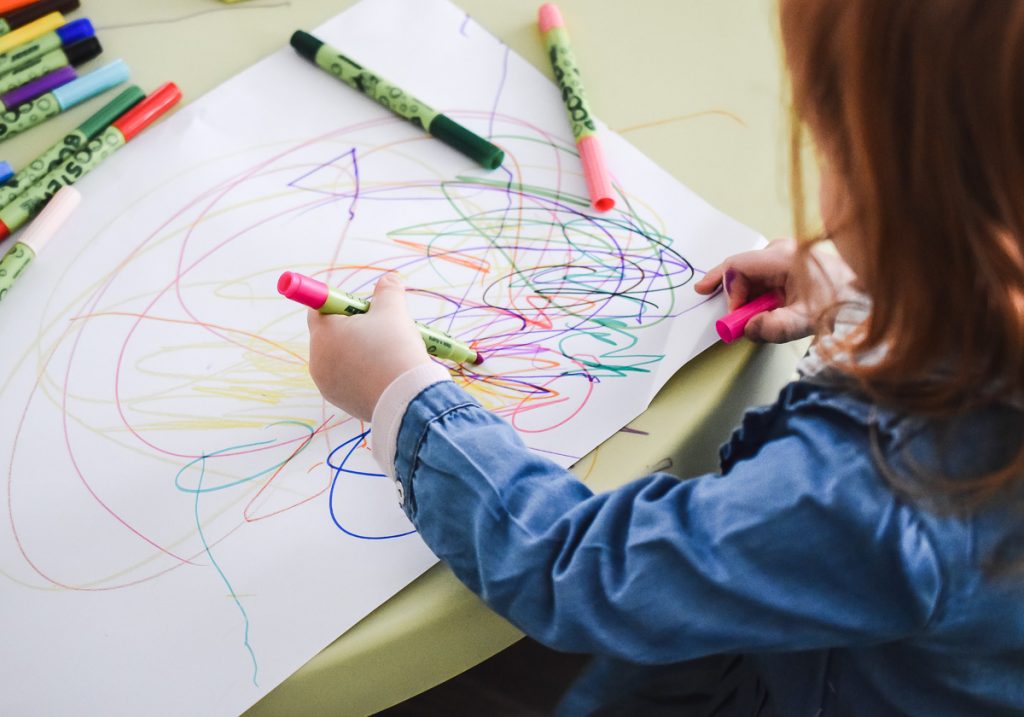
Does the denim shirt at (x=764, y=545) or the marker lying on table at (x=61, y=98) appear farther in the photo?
the marker lying on table at (x=61, y=98)

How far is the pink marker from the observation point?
2.01 feet

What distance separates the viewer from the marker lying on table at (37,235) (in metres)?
0.58

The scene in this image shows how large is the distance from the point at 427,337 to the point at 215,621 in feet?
0.61

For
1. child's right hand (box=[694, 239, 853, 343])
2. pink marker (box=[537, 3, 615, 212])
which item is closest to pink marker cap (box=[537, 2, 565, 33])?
pink marker (box=[537, 3, 615, 212])

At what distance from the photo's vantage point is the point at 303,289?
493 mm

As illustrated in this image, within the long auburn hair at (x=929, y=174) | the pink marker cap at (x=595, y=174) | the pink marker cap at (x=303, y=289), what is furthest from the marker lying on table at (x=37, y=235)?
the long auburn hair at (x=929, y=174)

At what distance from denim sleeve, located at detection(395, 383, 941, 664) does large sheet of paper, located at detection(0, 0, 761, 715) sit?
40 mm

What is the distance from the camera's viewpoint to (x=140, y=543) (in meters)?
0.49

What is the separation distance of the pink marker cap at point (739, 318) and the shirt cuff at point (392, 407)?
17cm

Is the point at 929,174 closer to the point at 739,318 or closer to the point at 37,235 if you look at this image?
the point at 739,318

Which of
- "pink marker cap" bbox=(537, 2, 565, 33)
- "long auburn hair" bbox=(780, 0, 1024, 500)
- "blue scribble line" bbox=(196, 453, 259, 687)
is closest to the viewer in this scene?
"long auburn hair" bbox=(780, 0, 1024, 500)

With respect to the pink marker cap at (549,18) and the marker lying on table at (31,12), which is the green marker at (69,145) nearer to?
the marker lying on table at (31,12)

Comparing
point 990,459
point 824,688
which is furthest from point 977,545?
point 824,688

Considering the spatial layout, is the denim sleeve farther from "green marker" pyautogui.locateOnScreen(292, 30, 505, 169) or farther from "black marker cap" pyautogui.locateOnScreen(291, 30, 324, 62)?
"black marker cap" pyautogui.locateOnScreen(291, 30, 324, 62)
